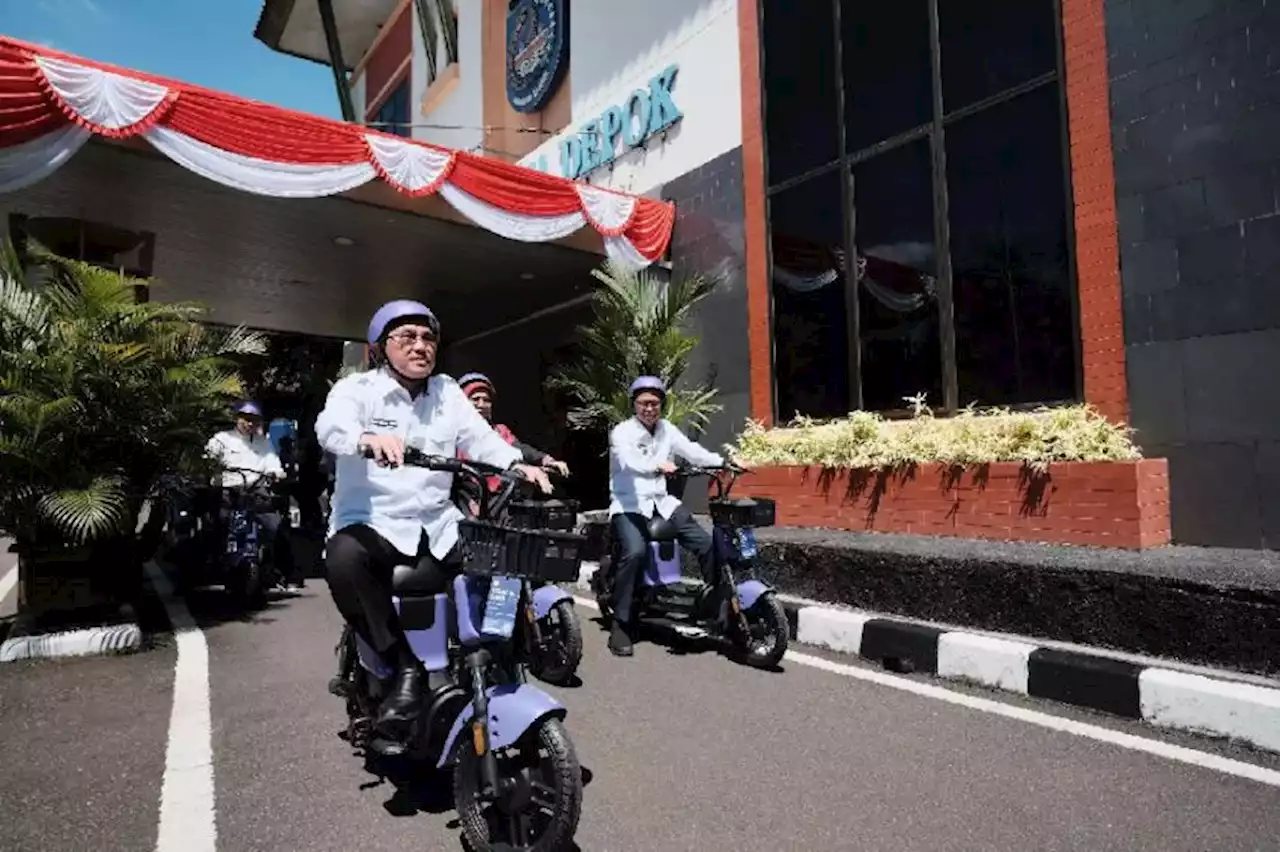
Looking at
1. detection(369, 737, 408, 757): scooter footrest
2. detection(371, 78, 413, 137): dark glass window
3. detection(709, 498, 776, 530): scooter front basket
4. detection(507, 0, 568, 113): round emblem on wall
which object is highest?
detection(371, 78, 413, 137): dark glass window

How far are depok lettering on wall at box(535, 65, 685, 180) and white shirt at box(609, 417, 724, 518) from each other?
21.1ft

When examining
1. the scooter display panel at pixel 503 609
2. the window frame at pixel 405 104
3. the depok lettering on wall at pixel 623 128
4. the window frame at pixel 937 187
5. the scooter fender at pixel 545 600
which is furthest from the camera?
the window frame at pixel 405 104

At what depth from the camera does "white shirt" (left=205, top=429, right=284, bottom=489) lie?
7730mm

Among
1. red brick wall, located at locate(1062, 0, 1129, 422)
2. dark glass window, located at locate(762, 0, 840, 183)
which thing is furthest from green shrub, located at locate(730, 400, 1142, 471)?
dark glass window, located at locate(762, 0, 840, 183)

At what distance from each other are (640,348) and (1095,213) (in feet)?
16.1

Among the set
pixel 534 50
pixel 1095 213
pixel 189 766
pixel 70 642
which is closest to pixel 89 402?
pixel 70 642

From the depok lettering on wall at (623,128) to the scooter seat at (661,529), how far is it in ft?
22.5

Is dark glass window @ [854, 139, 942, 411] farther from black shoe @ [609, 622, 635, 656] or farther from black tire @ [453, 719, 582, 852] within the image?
black tire @ [453, 719, 582, 852]

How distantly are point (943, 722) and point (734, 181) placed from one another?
7317 mm

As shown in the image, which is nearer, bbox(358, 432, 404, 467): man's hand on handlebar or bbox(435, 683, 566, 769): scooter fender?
bbox(435, 683, 566, 769): scooter fender

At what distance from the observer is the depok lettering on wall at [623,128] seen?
10.9 metres

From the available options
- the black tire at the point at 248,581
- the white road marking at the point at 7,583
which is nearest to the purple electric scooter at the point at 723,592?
the black tire at the point at 248,581

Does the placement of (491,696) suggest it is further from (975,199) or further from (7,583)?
(7,583)

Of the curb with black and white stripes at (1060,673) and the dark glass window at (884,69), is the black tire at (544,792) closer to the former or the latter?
the curb with black and white stripes at (1060,673)
